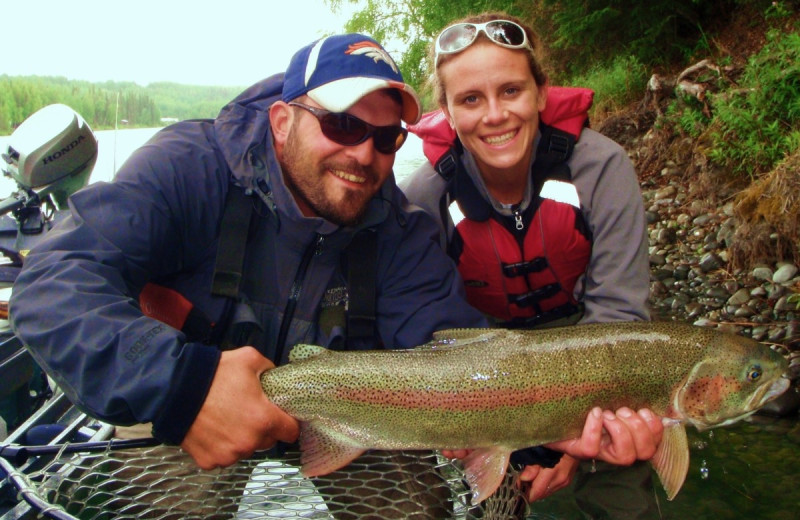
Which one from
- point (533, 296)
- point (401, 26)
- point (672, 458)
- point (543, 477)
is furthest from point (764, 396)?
point (401, 26)

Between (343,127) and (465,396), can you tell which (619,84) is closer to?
(343,127)

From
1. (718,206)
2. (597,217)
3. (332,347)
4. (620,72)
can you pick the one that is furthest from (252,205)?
(620,72)

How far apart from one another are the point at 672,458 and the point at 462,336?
3.33ft

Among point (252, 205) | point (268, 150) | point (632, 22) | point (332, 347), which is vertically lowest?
point (332, 347)

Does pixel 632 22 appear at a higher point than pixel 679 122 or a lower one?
higher

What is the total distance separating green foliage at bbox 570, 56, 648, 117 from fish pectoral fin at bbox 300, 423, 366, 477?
11581 mm

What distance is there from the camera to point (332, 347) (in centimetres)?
296

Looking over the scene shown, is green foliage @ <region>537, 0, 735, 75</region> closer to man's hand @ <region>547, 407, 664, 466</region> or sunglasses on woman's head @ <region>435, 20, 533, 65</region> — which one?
sunglasses on woman's head @ <region>435, 20, 533, 65</region>

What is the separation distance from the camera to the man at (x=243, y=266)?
7.11 ft

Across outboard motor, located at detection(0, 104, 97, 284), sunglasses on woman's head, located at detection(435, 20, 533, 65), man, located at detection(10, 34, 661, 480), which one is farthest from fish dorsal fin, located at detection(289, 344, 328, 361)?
outboard motor, located at detection(0, 104, 97, 284)

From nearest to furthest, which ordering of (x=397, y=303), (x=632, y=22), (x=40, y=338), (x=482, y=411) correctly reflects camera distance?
(x=40, y=338) < (x=482, y=411) < (x=397, y=303) < (x=632, y=22)

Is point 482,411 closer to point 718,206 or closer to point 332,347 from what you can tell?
point 332,347

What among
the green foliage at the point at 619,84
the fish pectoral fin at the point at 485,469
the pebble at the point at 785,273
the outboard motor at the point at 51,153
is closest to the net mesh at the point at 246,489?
the fish pectoral fin at the point at 485,469

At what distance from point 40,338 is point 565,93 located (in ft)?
9.60
